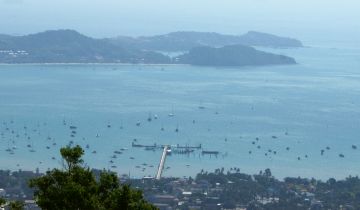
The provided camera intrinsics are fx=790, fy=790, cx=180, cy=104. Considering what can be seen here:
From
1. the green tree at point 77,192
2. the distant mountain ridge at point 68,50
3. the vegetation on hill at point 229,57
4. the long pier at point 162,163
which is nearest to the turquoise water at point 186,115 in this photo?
the long pier at point 162,163

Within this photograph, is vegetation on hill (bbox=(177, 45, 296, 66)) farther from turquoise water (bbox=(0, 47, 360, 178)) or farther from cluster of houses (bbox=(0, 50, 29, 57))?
cluster of houses (bbox=(0, 50, 29, 57))

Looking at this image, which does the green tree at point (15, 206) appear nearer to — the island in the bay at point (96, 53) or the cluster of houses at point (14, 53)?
the island in the bay at point (96, 53)

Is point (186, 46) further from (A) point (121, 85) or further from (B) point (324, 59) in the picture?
(A) point (121, 85)

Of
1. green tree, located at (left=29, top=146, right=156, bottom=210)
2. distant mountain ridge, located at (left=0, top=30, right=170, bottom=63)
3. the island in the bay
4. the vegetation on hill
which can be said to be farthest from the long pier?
the vegetation on hill

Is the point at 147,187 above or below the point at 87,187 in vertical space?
below

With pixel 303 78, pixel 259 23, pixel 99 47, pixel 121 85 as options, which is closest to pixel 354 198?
pixel 121 85
